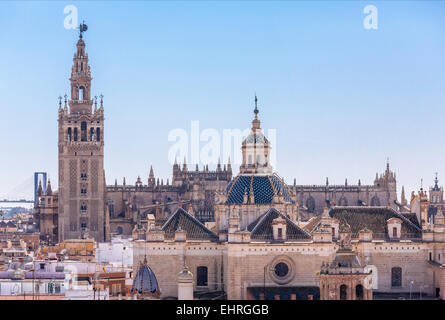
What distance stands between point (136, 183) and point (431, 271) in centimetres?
7625

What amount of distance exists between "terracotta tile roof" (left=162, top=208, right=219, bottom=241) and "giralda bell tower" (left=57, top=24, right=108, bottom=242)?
195ft

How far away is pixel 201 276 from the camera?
6375 cm

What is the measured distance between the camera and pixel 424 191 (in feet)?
231

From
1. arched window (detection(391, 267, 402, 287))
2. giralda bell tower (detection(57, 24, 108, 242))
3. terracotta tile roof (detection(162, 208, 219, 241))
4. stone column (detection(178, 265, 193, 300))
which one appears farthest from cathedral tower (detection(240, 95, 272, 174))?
giralda bell tower (detection(57, 24, 108, 242))

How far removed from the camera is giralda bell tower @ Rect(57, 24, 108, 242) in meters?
124

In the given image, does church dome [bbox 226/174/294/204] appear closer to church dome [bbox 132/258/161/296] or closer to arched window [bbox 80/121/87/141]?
church dome [bbox 132/258/161/296]

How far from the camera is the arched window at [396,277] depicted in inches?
2534

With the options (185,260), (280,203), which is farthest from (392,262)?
(185,260)

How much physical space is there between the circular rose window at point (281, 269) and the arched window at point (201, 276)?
458 cm

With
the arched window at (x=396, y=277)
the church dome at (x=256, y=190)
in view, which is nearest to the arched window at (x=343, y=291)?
the arched window at (x=396, y=277)

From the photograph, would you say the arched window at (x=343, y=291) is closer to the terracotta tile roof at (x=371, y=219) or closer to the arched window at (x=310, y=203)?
the terracotta tile roof at (x=371, y=219)
